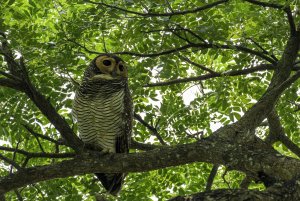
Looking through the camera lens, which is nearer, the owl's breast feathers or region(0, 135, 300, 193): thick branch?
region(0, 135, 300, 193): thick branch

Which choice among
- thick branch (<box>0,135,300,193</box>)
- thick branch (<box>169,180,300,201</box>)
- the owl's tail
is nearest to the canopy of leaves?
the owl's tail

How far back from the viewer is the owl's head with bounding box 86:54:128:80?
5.86 m

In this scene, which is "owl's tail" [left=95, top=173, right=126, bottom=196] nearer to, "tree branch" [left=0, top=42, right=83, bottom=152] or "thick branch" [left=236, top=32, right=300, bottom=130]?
"tree branch" [left=0, top=42, right=83, bottom=152]

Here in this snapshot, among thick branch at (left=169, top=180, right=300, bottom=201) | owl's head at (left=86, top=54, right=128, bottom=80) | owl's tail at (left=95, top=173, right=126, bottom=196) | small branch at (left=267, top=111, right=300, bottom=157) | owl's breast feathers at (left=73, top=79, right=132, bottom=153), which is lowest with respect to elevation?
thick branch at (left=169, top=180, right=300, bottom=201)

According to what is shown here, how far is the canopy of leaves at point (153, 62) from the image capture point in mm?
5352

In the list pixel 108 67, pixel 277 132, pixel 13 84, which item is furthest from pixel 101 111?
pixel 277 132

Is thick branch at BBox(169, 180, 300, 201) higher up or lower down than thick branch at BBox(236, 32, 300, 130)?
lower down

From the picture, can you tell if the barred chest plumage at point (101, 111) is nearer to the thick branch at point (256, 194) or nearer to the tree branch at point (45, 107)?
the tree branch at point (45, 107)

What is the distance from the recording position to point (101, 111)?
5.49 m

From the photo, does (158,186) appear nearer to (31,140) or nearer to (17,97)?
(31,140)

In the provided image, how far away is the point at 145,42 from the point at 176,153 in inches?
91.2

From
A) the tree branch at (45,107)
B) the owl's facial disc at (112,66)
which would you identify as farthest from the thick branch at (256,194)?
the owl's facial disc at (112,66)

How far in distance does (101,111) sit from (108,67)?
2.04 feet

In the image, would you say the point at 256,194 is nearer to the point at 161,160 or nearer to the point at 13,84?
the point at 161,160
